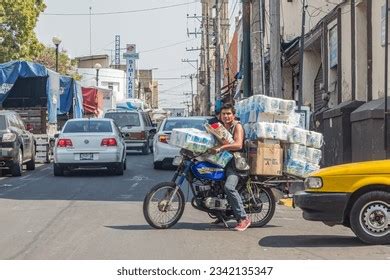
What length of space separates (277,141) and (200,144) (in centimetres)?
140

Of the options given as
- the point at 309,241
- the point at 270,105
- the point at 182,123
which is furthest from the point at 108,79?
the point at 309,241

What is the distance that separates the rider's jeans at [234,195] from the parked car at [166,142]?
33.5ft

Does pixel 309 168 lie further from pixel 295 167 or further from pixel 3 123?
pixel 3 123

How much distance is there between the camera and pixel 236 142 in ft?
33.0

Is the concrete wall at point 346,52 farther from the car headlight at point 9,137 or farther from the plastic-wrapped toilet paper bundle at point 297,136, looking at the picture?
the car headlight at point 9,137

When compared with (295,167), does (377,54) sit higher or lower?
higher

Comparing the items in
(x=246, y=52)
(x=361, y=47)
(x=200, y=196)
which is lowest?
(x=200, y=196)

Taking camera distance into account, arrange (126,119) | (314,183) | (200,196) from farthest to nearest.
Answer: (126,119) < (200,196) < (314,183)

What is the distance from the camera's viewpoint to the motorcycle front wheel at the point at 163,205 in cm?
999

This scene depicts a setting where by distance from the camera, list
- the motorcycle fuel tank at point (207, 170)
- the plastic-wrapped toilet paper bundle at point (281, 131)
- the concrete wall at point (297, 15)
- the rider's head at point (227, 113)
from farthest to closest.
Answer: the concrete wall at point (297, 15), the plastic-wrapped toilet paper bundle at point (281, 131), the rider's head at point (227, 113), the motorcycle fuel tank at point (207, 170)

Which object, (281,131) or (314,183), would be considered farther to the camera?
(281,131)

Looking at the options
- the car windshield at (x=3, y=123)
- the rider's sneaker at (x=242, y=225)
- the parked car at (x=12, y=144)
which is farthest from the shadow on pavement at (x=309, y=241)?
the car windshield at (x=3, y=123)

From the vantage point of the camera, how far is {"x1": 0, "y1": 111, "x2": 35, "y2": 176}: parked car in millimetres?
18547

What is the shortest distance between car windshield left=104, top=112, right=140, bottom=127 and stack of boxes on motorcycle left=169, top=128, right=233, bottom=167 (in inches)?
782
